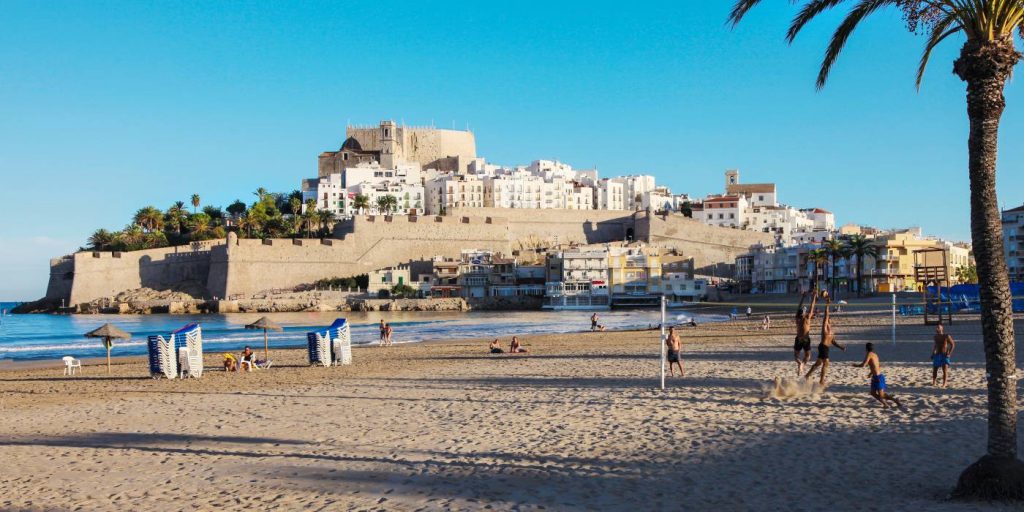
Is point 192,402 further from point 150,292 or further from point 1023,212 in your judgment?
point 1023,212

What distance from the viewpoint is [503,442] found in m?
8.62

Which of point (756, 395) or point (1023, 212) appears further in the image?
point (1023, 212)

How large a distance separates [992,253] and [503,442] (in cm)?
490

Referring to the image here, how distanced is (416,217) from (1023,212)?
51.3 m

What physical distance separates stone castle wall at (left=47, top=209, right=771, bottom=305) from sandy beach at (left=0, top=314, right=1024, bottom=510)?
5699 centimetres

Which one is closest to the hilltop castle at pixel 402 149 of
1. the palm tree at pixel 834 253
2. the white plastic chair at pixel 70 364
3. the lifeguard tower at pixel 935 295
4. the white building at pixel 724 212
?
the white building at pixel 724 212

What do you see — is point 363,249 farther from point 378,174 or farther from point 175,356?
point 175,356

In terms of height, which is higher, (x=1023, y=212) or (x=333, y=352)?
(x=1023, y=212)

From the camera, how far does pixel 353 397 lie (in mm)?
12805

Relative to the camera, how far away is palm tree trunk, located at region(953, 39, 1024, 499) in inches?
218

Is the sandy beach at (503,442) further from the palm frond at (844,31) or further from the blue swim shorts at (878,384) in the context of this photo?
the palm frond at (844,31)

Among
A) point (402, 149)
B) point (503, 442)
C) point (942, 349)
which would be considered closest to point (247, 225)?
point (402, 149)

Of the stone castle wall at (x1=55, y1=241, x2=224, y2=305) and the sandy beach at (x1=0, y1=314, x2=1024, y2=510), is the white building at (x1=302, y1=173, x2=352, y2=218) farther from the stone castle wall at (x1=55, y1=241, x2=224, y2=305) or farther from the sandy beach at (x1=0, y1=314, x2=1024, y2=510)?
the sandy beach at (x1=0, y1=314, x2=1024, y2=510)

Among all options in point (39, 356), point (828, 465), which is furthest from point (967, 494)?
point (39, 356)
